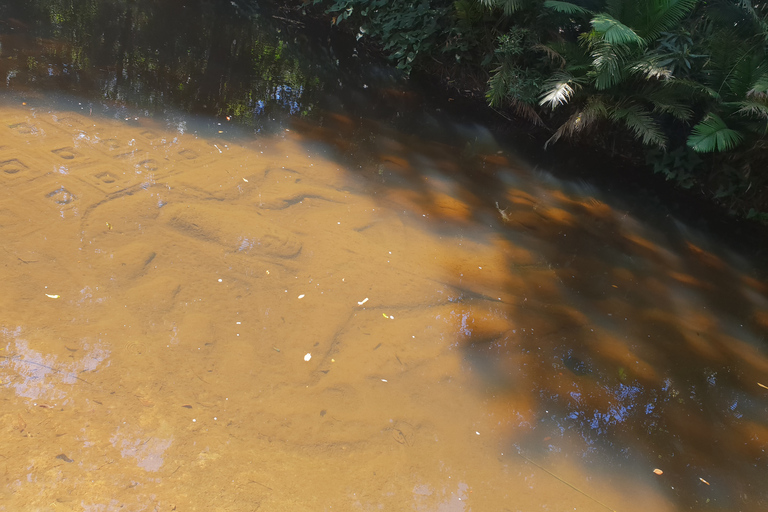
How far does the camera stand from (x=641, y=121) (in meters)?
5.19

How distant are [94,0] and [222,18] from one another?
6.08 ft

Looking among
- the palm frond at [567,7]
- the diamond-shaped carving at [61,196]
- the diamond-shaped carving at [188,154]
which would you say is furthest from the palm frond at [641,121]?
the diamond-shaped carving at [61,196]

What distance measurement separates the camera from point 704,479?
2.80 metres

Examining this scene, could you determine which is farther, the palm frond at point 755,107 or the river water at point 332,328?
the palm frond at point 755,107

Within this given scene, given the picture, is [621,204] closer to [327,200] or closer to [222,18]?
[327,200]

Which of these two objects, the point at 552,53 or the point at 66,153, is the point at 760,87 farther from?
the point at 66,153

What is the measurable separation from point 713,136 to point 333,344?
4082 mm

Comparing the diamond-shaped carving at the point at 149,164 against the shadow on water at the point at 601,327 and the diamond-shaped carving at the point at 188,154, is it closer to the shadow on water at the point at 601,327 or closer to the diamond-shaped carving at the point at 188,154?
the diamond-shaped carving at the point at 188,154

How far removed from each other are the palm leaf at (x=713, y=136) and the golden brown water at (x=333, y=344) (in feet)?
3.22

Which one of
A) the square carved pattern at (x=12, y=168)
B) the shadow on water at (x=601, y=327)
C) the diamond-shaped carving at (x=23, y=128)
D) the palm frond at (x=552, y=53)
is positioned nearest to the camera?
the shadow on water at (x=601, y=327)

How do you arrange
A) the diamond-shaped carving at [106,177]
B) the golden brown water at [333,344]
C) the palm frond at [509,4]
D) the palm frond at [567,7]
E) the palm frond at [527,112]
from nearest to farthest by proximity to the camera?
the golden brown water at [333,344], the diamond-shaped carving at [106,177], the palm frond at [567,7], the palm frond at [509,4], the palm frond at [527,112]

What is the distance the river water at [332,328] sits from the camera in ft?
7.85

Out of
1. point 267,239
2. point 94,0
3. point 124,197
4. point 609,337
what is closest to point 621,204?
point 609,337

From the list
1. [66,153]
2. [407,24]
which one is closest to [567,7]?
[407,24]
